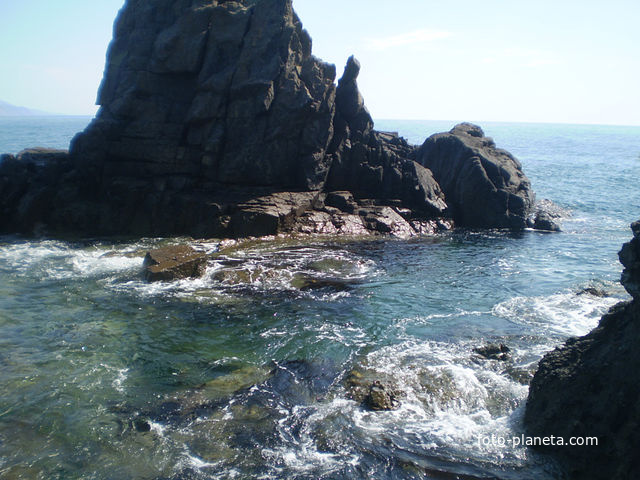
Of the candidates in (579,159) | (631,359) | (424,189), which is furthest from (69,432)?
(579,159)

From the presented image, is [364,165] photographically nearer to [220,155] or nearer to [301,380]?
[220,155]

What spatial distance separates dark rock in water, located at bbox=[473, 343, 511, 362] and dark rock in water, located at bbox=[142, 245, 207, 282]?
10766mm

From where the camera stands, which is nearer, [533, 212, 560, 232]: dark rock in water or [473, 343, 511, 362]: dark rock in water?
[473, 343, 511, 362]: dark rock in water

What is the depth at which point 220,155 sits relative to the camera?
26141mm

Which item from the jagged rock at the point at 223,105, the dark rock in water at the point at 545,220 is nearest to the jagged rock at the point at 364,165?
the jagged rock at the point at 223,105

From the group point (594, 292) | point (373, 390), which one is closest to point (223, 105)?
point (594, 292)

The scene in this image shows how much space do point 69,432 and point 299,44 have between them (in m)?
23.9

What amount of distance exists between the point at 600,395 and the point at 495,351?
4528mm

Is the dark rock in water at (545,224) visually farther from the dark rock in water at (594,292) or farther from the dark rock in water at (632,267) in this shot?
the dark rock in water at (632,267)

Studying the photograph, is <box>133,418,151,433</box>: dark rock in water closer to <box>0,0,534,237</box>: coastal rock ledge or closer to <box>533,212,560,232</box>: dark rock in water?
<box>0,0,534,237</box>: coastal rock ledge

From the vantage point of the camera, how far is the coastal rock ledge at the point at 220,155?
81.0 feet

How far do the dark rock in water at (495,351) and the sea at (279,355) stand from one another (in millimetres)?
208

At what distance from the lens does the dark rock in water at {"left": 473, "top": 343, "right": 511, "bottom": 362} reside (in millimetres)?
12727

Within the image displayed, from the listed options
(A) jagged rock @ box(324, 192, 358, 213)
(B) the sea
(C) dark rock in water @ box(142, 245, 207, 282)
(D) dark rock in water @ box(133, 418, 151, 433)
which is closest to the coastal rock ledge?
(A) jagged rock @ box(324, 192, 358, 213)
